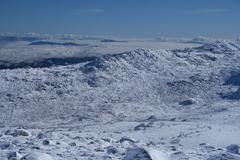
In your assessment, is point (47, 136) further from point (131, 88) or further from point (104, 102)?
point (131, 88)

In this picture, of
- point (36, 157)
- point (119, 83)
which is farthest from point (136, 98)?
point (36, 157)

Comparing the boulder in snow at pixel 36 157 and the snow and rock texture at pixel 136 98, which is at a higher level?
the boulder in snow at pixel 36 157

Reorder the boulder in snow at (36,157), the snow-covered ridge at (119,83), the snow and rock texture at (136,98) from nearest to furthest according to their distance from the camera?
1. the boulder in snow at (36,157)
2. the snow and rock texture at (136,98)
3. the snow-covered ridge at (119,83)

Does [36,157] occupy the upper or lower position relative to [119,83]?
upper

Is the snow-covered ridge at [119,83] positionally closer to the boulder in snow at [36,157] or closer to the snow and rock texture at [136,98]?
the snow and rock texture at [136,98]

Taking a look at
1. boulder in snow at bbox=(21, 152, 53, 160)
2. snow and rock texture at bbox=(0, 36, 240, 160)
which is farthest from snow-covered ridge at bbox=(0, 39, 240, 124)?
boulder in snow at bbox=(21, 152, 53, 160)

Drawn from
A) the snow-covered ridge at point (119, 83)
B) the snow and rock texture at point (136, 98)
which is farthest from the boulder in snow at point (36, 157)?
the snow-covered ridge at point (119, 83)

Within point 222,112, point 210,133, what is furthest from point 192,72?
point 210,133

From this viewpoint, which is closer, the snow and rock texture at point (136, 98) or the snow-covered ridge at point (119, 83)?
the snow and rock texture at point (136, 98)

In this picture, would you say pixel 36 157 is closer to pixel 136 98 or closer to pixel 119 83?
pixel 136 98
